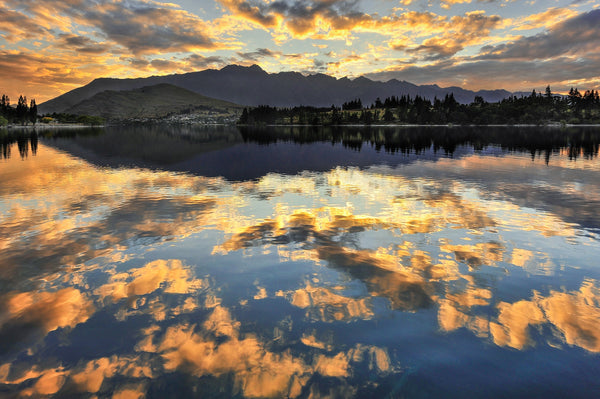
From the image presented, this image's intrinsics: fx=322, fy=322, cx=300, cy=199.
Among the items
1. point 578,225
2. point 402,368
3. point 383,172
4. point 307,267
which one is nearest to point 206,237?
point 307,267

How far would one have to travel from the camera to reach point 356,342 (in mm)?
10367

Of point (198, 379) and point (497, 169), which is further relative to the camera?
point (497, 169)

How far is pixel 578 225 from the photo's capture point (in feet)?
74.2

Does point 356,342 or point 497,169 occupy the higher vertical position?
point 497,169

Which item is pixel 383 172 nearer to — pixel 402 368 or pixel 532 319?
pixel 532 319

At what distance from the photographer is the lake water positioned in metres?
8.96

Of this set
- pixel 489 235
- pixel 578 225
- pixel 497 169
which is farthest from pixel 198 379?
pixel 497 169

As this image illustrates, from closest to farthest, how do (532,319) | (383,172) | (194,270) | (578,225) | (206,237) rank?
(532,319)
(194,270)
(206,237)
(578,225)
(383,172)

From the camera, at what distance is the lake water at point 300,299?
896 centimetres

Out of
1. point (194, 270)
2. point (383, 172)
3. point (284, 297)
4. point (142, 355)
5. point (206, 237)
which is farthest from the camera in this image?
point (383, 172)

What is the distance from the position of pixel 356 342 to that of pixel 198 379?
192 inches

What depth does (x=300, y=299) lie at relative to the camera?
1302cm

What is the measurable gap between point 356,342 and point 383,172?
40.0m

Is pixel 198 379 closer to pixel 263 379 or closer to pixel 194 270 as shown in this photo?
pixel 263 379
